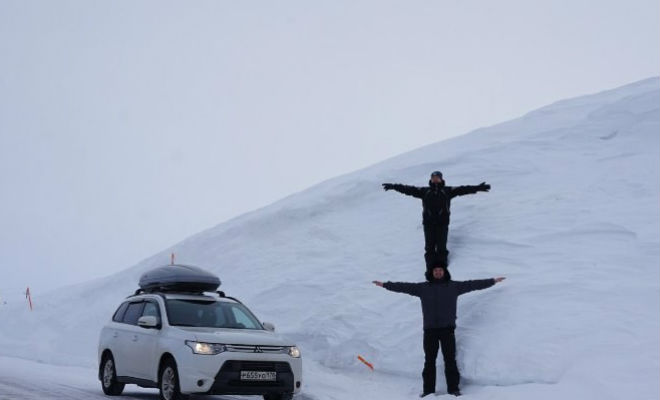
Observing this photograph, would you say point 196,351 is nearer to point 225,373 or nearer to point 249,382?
point 225,373

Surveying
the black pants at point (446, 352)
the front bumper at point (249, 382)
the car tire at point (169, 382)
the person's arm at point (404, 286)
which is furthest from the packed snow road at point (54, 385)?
the person's arm at point (404, 286)

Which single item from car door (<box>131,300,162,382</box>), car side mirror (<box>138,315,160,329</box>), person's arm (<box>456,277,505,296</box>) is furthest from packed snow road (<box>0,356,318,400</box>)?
person's arm (<box>456,277,505,296</box>)

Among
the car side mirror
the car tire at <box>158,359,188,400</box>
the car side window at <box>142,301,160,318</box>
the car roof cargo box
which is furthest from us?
the car roof cargo box

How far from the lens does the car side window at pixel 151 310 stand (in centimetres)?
1128

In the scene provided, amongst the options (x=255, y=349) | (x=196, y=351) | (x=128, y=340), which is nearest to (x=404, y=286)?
(x=255, y=349)

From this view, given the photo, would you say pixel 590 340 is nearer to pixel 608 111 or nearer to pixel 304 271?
pixel 304 271

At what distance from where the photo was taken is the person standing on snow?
13.6 m

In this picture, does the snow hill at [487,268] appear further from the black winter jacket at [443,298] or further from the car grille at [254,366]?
the car grille at [254,366]

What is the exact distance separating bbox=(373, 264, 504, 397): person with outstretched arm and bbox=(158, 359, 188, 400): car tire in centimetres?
311

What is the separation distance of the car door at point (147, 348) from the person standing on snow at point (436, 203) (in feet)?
15.6

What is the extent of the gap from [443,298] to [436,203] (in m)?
2.92

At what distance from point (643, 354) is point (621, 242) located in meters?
4.94

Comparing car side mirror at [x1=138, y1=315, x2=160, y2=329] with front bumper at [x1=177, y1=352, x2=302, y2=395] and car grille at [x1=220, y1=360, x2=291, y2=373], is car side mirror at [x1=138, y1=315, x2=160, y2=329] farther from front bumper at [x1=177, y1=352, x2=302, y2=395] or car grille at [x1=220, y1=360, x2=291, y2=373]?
car grille at [x1=220, y1=360, x2=291, y2=373]

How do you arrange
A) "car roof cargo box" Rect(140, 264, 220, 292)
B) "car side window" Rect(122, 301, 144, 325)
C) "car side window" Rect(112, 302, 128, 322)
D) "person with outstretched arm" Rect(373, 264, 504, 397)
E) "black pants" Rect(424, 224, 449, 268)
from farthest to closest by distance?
"black pants" Rect(424, 224, 449, 268)
"car side window" Rect(112, 302, 128, 322)
"car roof cargo box" Rect(140, 264, 220, 292)
"car side window" Rect(122, 301, 144, 325)
"person with outstretched arm" Rect(373, 264, 504, 397)
